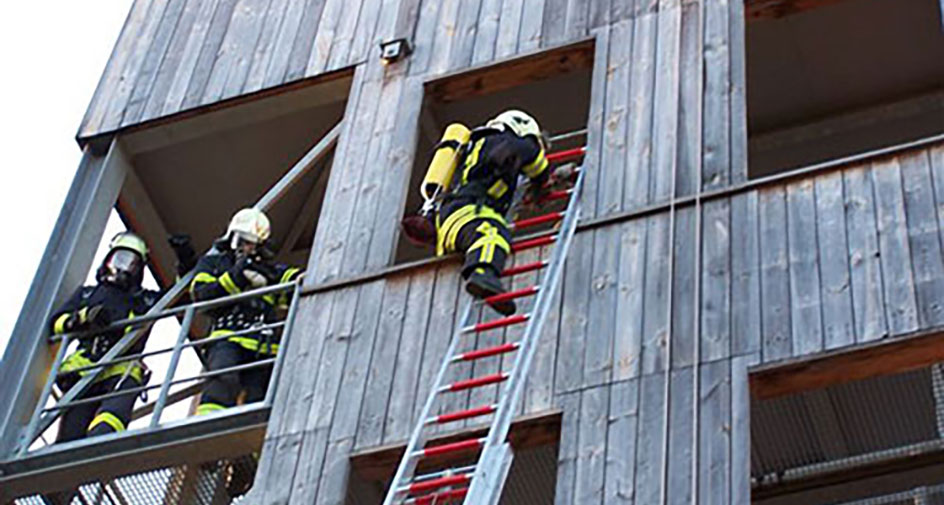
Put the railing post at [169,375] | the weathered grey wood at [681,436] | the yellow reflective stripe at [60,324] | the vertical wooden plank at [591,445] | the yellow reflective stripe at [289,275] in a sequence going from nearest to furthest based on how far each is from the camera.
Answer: the weathered grey wood at [681,436]
the vertical wooden plank at [591,445]
the railing post at [169,375]
the yellow reflective stripe at [289,275]
the yellow reflective stripe at [60,324]

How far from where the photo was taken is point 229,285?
15.7 meters

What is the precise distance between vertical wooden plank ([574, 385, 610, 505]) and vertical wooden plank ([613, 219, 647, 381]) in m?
0.21

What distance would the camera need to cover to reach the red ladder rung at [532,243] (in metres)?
13.8

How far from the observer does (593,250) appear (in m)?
13.5

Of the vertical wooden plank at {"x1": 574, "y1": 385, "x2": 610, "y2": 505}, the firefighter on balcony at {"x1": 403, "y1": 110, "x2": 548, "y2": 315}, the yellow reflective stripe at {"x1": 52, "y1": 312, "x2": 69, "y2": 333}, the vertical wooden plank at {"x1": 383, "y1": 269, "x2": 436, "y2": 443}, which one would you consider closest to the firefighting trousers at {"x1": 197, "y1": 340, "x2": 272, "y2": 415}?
the yellow reflective stripe at {"x1": 52, "y1": 312, "x2": 69, "y2": 333}

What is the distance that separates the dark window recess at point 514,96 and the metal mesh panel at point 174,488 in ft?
10.9

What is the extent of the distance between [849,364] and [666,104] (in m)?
3.24

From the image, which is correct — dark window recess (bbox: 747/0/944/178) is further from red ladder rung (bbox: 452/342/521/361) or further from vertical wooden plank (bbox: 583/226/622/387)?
red ladder rung (bbox: 452/342/521/361)

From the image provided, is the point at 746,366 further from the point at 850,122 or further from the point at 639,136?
the point at 850,122

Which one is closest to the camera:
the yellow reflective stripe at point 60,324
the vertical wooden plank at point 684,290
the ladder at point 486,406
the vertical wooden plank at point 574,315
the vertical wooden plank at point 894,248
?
the ladder at point 486,406

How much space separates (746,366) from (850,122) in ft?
19.6

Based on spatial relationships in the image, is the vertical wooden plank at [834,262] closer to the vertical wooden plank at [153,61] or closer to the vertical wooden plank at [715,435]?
the vertical wooden plank at [715,435]

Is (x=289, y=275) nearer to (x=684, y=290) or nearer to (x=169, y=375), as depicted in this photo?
(x=169, y=375)

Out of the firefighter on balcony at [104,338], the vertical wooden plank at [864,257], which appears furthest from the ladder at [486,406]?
the firefighter on balcony at [104,338]
